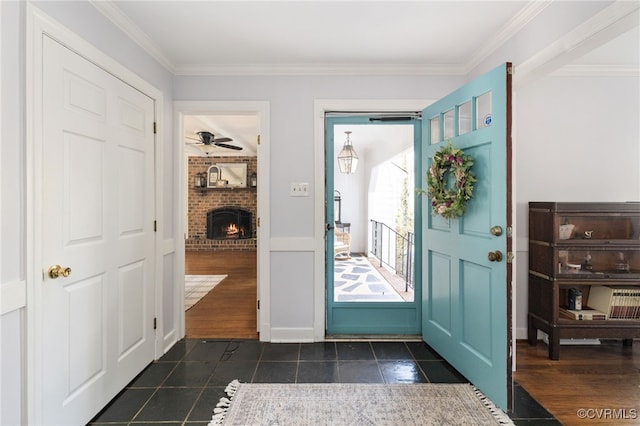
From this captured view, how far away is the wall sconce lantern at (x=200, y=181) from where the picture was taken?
7.86 m

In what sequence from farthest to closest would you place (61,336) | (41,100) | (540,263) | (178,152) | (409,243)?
(409,243), (178,152), (540,263), (61,336), (41,100)

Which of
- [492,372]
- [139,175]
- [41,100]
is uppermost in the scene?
[41,100]

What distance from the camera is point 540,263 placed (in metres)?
2.66

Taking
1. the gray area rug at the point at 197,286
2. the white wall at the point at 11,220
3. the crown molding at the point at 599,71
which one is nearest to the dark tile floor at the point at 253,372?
the white wall at the point at 11,220

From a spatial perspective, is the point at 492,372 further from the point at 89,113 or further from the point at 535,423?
the point at 89,113

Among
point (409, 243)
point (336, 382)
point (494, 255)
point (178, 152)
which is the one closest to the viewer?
point (494, 255)

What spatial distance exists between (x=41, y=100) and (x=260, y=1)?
1.28 metres

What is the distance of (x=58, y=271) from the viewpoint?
155 centimetres

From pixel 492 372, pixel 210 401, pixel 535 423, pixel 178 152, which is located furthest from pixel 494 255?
pixel 178 152

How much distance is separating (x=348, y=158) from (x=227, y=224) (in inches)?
224

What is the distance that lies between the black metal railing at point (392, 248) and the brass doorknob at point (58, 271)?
91.7 inches

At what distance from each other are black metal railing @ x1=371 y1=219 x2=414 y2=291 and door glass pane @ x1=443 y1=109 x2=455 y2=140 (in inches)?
39.5

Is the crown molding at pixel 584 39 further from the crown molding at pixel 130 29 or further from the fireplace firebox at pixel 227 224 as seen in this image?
the fireplace firebox at pixel 227 224

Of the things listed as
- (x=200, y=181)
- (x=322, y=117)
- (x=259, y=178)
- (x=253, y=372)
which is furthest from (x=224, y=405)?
(x=200, y=181)
